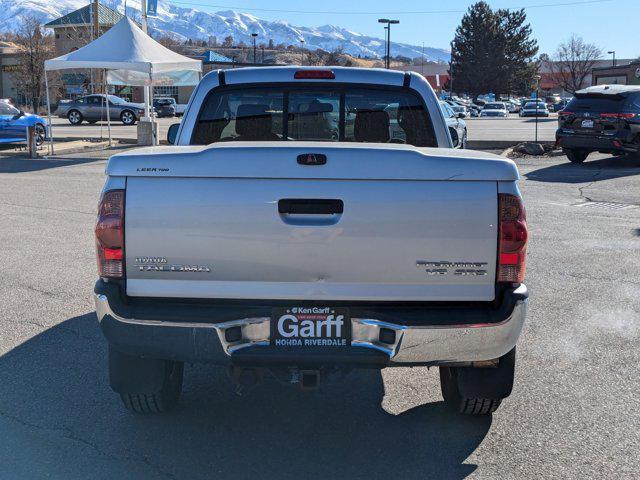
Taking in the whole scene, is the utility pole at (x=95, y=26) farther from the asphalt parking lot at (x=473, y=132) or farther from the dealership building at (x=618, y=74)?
the dealership building at (x=618, y=74)

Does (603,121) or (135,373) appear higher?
(603,121)

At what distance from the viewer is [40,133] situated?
2545 cm

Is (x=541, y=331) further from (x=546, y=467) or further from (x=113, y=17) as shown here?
(x=113, y=17)

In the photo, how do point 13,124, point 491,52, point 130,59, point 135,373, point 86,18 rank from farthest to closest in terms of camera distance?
point 491,52 → point 86,18 → point 13,124 → point 130,59 → point 135,373

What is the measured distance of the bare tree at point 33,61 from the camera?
204 feet

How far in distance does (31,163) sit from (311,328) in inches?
748

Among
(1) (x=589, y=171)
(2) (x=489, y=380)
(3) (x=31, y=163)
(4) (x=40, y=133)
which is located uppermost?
(4) (x=40, y=133)

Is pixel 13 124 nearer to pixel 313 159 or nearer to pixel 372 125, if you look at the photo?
pixel 372 125

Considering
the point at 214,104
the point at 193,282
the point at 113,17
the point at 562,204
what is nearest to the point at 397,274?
the point at 193,282

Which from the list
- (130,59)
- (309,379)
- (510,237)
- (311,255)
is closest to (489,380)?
(510,237)

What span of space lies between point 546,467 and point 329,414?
4.18 ft

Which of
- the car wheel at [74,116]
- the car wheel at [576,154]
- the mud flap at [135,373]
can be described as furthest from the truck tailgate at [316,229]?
the car wheel at [74,116]

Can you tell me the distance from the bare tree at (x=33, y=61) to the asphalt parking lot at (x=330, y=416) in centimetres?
5955

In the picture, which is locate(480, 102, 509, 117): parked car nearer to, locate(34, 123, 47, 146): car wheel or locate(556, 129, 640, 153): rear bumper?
locate(34, 123, 47, 146): car wheel
